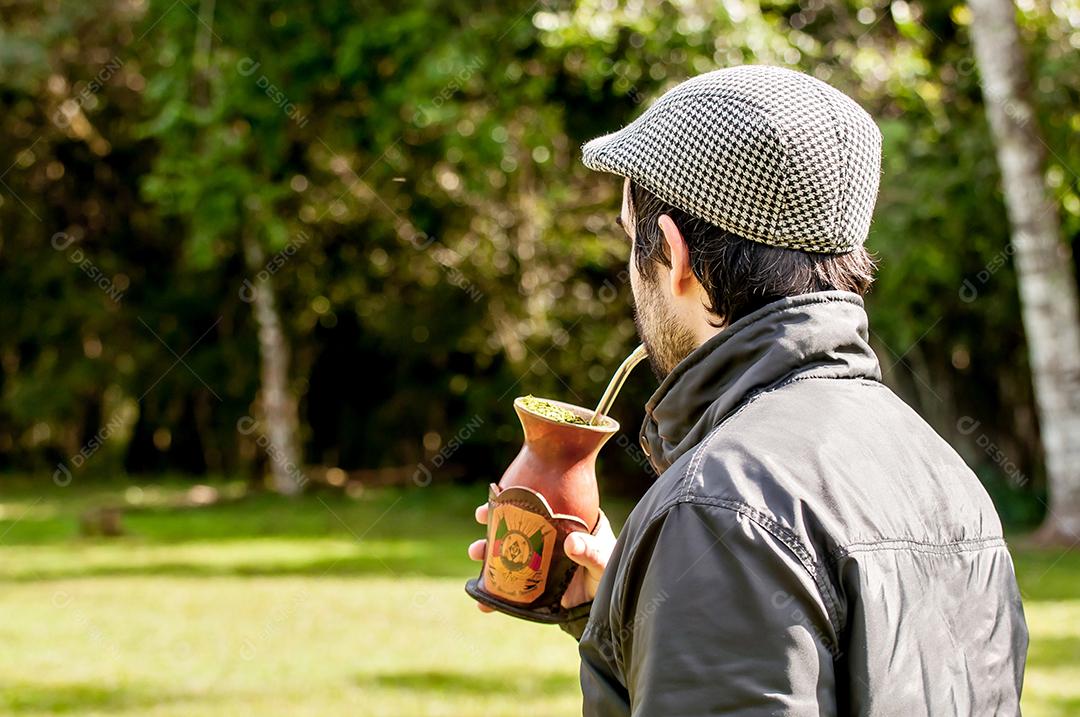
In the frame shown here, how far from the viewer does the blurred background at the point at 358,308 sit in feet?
27.0

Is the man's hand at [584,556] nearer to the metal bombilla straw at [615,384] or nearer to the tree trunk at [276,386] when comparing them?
the metal bombilla straw at [615,384]

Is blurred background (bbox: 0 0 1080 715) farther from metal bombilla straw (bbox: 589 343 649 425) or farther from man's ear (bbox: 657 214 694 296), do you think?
man's ear (bbox: 657 214 694 296)

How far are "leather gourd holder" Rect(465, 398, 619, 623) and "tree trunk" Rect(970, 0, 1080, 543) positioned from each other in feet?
30.4

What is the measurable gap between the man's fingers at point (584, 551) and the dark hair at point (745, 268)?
2.21 ft

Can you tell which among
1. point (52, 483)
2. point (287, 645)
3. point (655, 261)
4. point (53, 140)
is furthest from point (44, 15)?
point (655, 261)

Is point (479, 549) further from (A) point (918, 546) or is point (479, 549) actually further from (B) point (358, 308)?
(B) point (358, 308)

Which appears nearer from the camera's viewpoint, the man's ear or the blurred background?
the man's ear

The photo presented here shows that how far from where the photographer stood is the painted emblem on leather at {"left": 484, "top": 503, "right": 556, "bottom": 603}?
7.56 feet

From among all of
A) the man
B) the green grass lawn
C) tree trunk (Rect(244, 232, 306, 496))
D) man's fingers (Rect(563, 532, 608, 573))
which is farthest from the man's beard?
tree trunk (Rect(244, 232, 306, 496))

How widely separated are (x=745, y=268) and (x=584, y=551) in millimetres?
763

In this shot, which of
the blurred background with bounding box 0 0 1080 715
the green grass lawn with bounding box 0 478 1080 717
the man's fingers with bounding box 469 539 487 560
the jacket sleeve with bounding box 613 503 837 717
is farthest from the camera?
the blurred background with bounding box 0 0 1080 715

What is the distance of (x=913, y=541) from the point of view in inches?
60.2

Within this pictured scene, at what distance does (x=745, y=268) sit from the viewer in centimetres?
161

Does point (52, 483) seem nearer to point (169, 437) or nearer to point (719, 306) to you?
point (169, 437)
